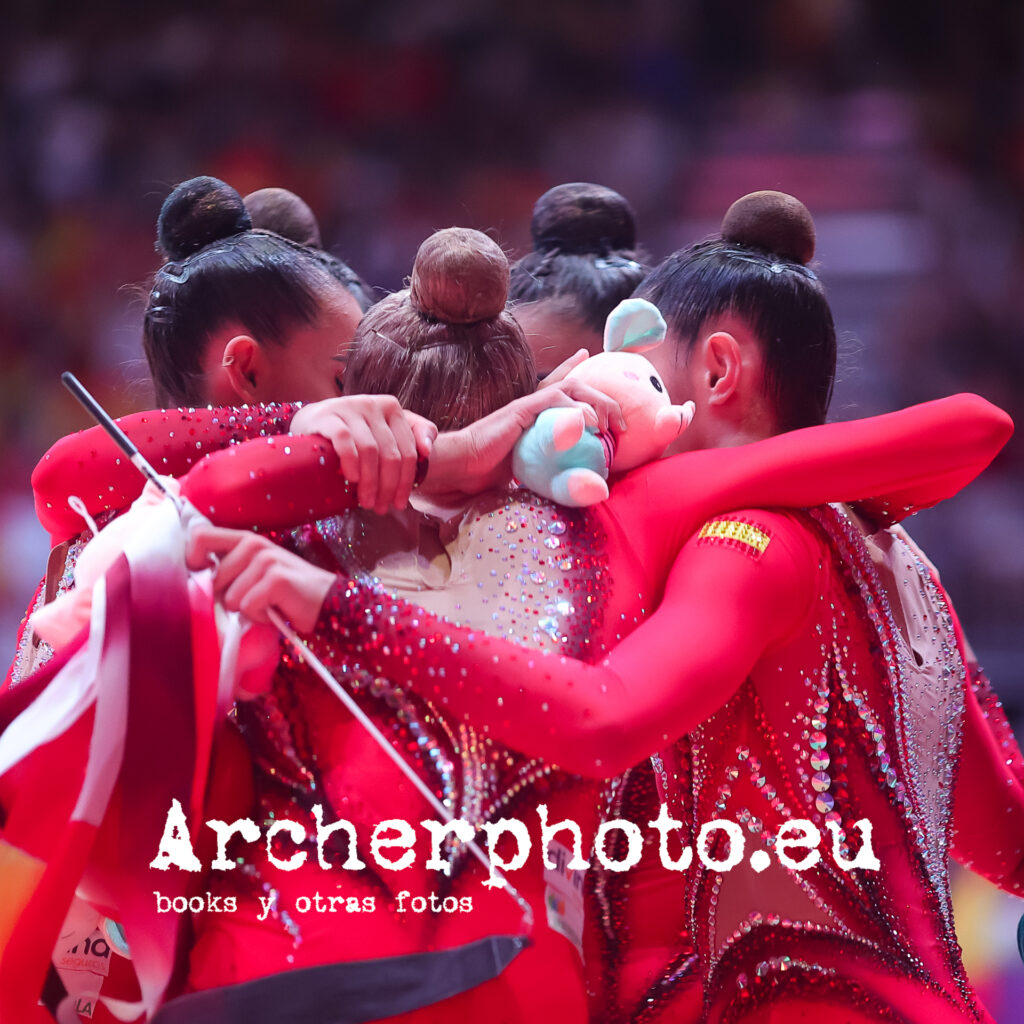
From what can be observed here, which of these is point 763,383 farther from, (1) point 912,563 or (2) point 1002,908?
(2) point 1002,908

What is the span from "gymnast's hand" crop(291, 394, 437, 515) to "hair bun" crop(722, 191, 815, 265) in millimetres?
432

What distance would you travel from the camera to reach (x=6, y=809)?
941mm

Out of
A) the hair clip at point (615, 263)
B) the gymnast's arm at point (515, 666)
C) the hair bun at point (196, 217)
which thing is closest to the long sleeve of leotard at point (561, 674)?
the gymnast's arm at point (515, 666)

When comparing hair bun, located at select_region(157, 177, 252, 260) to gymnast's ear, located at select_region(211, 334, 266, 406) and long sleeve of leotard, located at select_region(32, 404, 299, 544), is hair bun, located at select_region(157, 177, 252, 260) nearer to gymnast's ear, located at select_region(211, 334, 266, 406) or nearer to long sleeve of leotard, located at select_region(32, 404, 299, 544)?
gymnast's ear, located at select_region(211, 334, 266, 406)

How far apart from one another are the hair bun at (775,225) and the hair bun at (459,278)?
32cm

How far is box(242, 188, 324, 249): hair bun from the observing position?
5.30ft

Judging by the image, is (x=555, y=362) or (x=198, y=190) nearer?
(x=198, y=190)

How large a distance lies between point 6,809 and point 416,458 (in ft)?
1.24

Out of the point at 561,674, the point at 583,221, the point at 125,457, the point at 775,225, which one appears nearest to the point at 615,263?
the point at 583,221

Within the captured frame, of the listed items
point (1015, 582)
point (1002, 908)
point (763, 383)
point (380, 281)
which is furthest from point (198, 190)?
point (1015, 582)

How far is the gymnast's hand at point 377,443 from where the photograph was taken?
1.00m

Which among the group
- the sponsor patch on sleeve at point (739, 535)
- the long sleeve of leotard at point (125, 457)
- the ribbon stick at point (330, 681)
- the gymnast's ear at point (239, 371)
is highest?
the gymnast's ear at point (239, 371)

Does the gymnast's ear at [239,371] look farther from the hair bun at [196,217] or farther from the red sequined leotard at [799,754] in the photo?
the red sequined leotard at [799,754]

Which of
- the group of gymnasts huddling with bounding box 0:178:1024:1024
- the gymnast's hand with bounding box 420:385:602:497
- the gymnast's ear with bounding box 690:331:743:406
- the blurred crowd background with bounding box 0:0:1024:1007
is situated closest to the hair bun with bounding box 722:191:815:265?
the group of gymnasts huddling with bounding box 0:178:1024:1024
